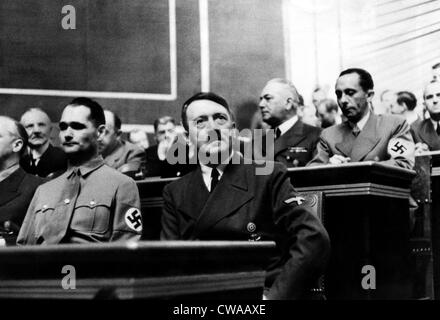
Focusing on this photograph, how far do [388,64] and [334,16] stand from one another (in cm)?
83

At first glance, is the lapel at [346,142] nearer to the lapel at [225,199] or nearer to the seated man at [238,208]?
the seated man at [238,208]

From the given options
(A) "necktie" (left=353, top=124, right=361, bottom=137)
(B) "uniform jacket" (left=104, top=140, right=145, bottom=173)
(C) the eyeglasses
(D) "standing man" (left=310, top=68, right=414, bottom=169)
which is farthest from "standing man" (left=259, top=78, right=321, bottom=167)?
(C) the eyeglasses

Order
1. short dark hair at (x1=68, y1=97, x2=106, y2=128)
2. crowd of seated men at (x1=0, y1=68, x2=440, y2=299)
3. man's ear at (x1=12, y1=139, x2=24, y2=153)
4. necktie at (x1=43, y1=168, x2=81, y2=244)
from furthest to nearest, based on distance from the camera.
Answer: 1. man's ear at (x1=12, y1=139, x2=24, y2=153)
2. short dark hair at (x1=68, y1=97, x2=106, y2=128)
3. necktie at (x1=43, y1=168, x2=81, y2=244)
4. crowd of seated men at (x1=0, y1=68, x2=440, y2=299)

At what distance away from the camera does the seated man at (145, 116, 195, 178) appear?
14.8 feet

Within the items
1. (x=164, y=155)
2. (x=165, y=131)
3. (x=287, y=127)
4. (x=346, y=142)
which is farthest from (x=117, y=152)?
(x=346, y=142)

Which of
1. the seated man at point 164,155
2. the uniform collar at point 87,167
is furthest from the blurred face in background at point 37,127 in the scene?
the uniform collar at point 87,167

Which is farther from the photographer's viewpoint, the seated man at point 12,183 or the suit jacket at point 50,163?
the suit jacket at point 50,163

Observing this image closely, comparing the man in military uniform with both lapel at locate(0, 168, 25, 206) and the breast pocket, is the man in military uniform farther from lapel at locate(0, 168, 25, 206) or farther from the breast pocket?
lapel at locate(0, 168, 25, 206)

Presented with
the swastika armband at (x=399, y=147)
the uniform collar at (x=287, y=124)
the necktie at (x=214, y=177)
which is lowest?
the necktie at (x=214, y=177)

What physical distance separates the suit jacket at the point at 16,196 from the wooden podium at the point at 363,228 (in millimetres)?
1419

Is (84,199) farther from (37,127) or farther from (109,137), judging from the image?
(37,127)

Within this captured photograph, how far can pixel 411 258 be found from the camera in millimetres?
3488

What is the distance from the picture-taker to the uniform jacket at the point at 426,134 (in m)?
4.31
